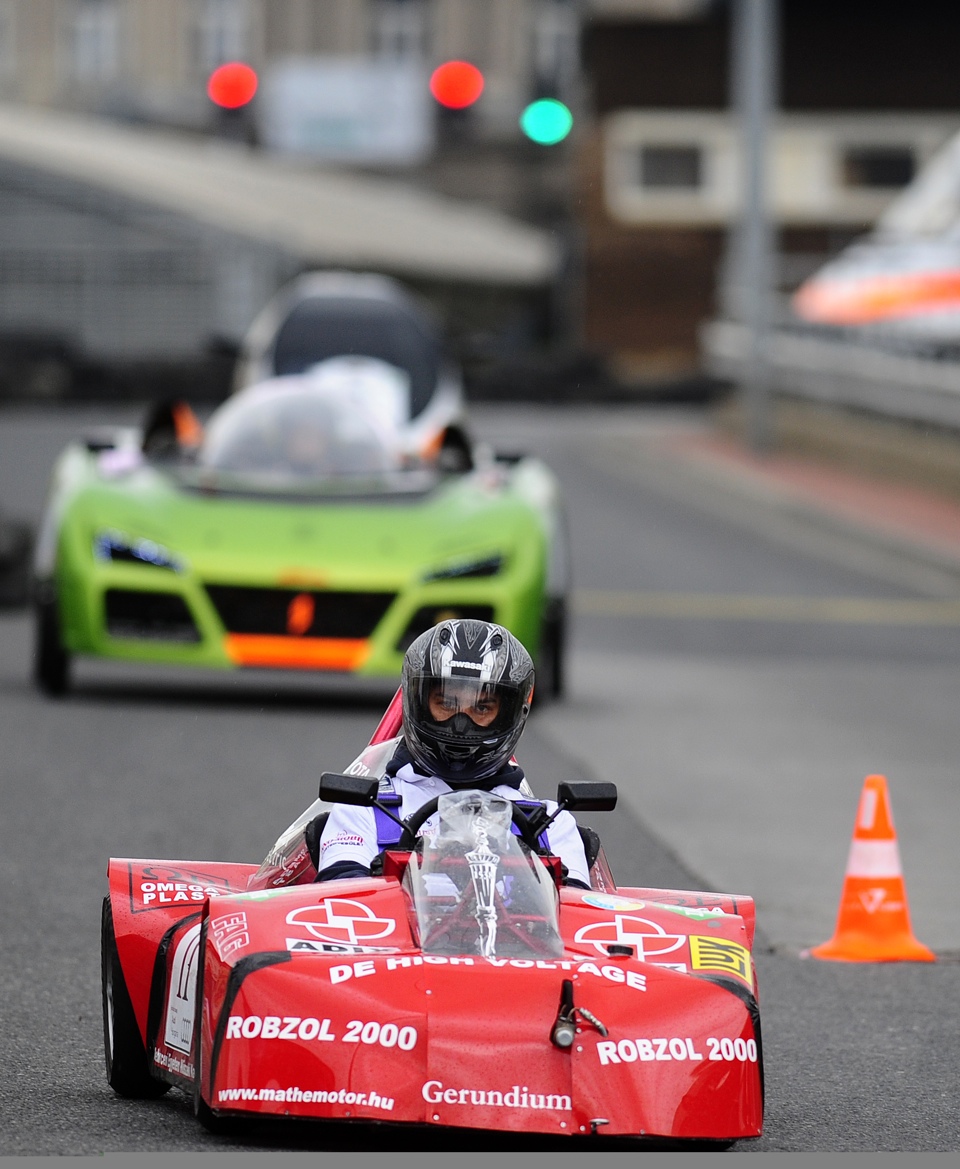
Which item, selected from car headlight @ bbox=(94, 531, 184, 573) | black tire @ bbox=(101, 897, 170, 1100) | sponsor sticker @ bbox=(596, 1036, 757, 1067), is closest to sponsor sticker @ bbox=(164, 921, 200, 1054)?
black tire @ bbox=(101, 897, 170, 1100)

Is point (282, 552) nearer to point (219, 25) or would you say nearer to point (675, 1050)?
point (675, 1050)

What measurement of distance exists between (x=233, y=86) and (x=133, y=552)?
50.4 ft

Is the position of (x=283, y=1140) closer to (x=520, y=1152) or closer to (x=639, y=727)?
(x=520, y=1152)

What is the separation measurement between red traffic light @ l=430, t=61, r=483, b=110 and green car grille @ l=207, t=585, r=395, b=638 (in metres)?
13.2

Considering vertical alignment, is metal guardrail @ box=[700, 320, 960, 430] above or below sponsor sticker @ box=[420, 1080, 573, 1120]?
below

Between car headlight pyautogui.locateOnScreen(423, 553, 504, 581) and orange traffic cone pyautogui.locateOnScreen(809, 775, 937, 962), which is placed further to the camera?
car headlight pyautogui.locateOnScreen(423, 553, 504, 581)

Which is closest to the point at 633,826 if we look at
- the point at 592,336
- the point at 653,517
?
the point at 653,517

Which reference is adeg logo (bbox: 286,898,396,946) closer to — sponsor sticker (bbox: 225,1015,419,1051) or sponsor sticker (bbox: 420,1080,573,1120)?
sponsor sticker (bbox: 225,1015,419,1051)

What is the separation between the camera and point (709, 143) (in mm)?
51969

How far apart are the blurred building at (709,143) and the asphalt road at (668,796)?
32072mm

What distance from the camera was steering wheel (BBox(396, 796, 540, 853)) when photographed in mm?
5625

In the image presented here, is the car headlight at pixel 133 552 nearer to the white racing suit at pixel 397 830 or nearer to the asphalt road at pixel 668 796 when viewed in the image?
the asphalt road at pixel 668 796

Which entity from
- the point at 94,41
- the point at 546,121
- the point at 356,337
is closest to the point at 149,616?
the point at 546,121

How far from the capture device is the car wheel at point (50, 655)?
1259 centimetres
